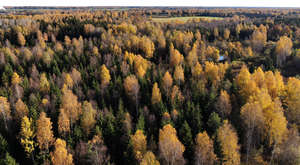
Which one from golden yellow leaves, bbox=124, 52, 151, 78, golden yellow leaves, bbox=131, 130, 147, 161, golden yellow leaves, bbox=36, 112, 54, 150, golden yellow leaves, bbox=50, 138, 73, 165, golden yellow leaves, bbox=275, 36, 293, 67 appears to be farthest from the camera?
golden yellow leaves, bbox=275, 36, 293, 67

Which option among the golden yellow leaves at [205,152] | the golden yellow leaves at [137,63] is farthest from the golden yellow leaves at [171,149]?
the golden yellow leaves at [137,63]

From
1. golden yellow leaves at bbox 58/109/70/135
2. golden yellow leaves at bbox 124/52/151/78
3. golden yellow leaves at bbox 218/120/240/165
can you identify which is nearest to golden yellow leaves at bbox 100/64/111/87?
golden yellow leaves at bbox 124/52/151/78

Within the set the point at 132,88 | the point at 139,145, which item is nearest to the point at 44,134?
the point at 139,145

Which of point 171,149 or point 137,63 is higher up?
point 137,63

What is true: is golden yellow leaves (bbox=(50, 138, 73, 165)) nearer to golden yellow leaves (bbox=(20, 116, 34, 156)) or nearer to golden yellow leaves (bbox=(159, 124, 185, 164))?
golden yellow leaves (bbox=(20, 116, 34, 156))

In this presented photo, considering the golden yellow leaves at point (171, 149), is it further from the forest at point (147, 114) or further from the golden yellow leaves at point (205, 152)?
the golden yellow leaves at point (205, 152)

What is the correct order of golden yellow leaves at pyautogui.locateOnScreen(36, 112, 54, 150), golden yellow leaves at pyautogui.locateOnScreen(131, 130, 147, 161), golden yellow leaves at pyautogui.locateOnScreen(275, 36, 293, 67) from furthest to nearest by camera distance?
golden yellow leaves at pyautogui.locateOnScreen(275, 36, 293, 67) → golden yellow leaves at pyautogui.locateOnScreen(36, 112, 54, 150) → golden yellow leaves at pyautogui.locateOnScreen(131, 130, 147, 161)

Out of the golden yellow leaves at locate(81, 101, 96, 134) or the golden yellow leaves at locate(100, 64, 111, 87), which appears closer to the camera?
the golden yellow leaves at locate(81, 101, 96, 134)

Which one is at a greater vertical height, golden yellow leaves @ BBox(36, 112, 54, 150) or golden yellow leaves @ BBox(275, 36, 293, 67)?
golden yellow leaves @ BBox(275, 36, 293, 67)

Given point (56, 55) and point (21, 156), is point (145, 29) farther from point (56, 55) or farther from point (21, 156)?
point (21, 156)

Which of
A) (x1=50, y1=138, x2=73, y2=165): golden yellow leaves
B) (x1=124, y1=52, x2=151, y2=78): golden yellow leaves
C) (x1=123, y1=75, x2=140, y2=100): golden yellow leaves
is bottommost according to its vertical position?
(x1=50, y1=138, x2=73, y2=165): golden yellow leaves


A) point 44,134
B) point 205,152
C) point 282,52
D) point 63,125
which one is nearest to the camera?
point 205,152

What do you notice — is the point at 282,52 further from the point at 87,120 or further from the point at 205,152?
the point at 87,120
